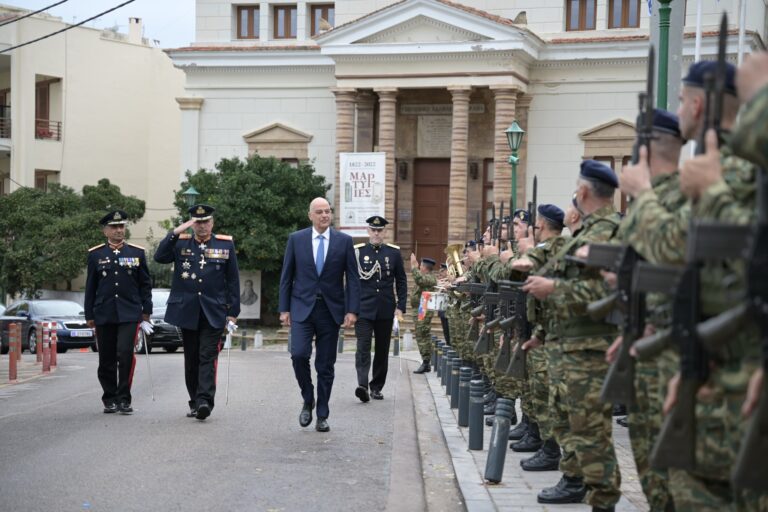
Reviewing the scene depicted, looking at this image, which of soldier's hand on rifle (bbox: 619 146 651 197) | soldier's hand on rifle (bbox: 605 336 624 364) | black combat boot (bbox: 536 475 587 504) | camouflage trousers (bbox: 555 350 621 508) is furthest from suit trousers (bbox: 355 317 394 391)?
soldier's hand on rifle (bbox: 619 146 651 197)

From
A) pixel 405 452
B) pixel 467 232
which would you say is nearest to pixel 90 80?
pixel 467 232

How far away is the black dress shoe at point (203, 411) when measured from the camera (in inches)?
447

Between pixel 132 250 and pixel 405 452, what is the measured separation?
4491 mm

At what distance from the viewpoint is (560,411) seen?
711 centimetres

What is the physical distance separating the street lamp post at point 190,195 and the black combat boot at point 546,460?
26.9 metres

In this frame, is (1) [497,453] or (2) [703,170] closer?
(2) [703,170]

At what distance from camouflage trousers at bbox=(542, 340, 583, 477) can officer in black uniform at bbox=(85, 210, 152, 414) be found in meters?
6.39

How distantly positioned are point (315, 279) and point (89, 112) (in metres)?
41.2

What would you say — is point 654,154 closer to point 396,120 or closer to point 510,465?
point 510,465

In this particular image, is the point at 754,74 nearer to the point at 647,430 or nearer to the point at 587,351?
the point at 647,430

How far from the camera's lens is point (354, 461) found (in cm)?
948

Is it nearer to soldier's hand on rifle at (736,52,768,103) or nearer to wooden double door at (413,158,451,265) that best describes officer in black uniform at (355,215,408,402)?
soldier's hand on rifle at (736,52,768,103)

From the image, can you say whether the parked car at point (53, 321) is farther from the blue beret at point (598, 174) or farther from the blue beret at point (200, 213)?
the blue beret at point (598, 174)

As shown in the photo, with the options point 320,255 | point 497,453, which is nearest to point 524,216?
point 320,255
